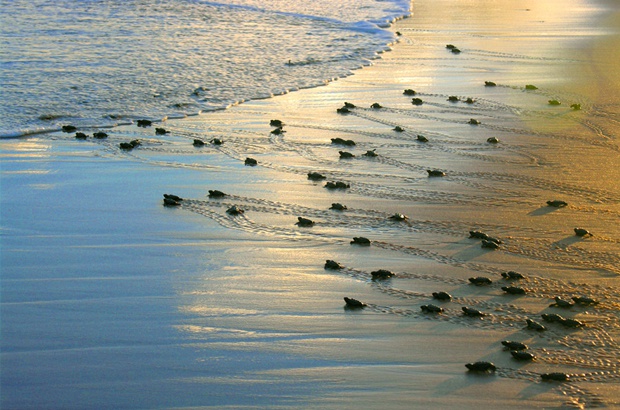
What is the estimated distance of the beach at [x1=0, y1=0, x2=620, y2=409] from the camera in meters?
4.87

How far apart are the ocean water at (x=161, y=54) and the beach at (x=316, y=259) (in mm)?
1262

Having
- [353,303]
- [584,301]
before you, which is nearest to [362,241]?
[353,303]

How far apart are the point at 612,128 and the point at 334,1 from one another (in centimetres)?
1955

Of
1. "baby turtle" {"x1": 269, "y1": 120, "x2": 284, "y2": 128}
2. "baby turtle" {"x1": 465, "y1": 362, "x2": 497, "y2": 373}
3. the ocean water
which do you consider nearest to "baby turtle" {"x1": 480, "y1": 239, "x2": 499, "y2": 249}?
"baby turtle" {"x1": 465, "y1": 362, "x2": 497, "y2": 373}

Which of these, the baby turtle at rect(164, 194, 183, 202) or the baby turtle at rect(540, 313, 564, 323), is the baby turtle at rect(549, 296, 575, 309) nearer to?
the baby turtle at rect(540, 313, 564, 323)

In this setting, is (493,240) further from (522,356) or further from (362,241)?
(522,356)

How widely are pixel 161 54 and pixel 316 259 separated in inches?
441

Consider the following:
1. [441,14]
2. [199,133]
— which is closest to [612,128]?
[199,133]

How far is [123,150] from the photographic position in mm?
10062

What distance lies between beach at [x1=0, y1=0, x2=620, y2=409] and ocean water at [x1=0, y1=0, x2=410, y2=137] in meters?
1.26

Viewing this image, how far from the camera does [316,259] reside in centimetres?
673

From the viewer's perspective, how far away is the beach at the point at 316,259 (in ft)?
16.0

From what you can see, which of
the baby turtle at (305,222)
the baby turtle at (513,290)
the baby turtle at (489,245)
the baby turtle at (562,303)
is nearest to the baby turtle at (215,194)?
the baby turtle at (305,222)

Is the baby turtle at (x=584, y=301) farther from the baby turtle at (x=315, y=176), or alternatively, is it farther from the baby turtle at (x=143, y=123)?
the baby turtle at (x=143, y=123)
